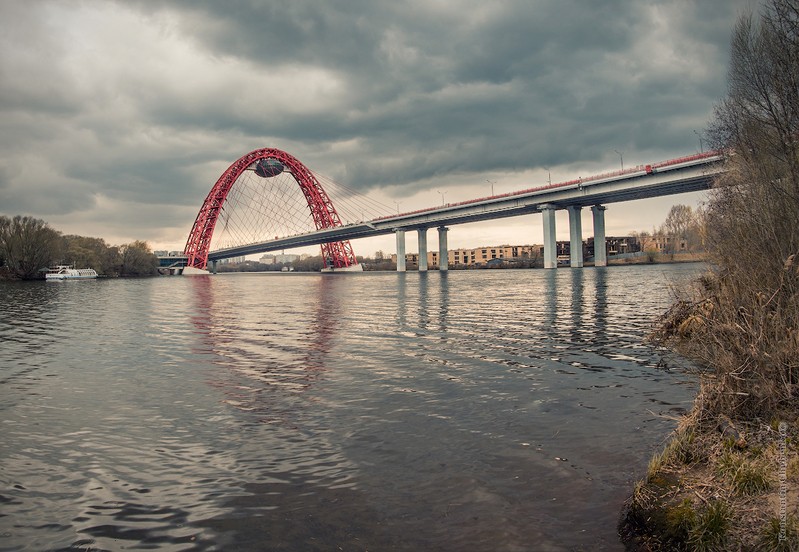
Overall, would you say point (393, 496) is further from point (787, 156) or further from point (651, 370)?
point (787, 156)

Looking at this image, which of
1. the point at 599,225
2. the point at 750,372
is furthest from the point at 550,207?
the point at 750,372

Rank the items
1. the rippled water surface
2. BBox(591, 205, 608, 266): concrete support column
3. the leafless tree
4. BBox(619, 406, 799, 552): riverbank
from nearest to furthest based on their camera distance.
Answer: BBox(619, 406, 799, 552): riverbank < the rippled water surface < the leafless tree < BBox(591, 205, 608, 266): concrete support column

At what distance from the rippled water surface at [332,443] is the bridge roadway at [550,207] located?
55.5m

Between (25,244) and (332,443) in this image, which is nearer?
(332,443)

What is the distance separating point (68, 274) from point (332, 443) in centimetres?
12094

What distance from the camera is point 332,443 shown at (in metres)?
7.50

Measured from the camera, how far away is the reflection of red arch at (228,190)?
→ 440ft

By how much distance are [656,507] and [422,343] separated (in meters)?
12.4

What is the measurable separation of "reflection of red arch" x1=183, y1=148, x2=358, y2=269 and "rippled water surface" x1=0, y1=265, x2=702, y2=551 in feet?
399

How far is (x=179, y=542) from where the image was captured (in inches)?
190

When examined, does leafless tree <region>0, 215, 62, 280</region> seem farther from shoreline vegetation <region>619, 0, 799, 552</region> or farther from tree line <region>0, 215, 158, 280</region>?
shoreline vegetation <region>619, 0, 799, 552</region>

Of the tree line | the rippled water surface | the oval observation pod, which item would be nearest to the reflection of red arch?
A: the oval observation pod

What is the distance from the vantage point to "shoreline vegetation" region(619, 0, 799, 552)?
4.49m

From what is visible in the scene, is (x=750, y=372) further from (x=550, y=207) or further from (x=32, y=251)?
(x=32, y=251)
